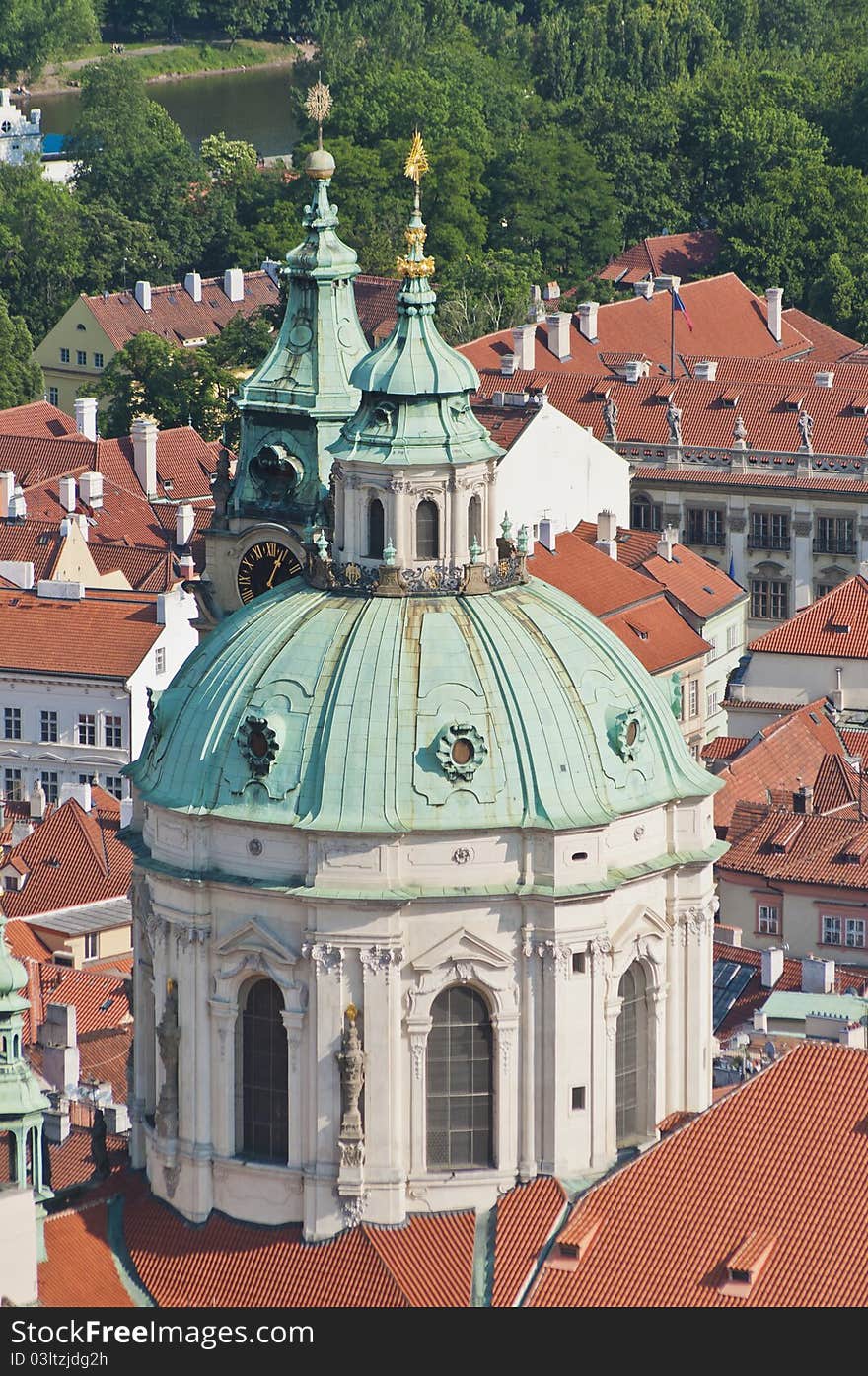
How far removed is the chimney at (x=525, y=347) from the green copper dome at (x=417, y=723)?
95972 millimetres

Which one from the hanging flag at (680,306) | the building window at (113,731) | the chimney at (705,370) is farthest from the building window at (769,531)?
the building window at (113,731)

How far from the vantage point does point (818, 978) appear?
114 metres

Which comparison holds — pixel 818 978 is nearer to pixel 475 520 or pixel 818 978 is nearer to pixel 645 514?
pixel 475 520

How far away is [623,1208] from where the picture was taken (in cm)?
8581

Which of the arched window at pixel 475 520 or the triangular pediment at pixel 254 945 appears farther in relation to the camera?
the arched window at pixel 475 520

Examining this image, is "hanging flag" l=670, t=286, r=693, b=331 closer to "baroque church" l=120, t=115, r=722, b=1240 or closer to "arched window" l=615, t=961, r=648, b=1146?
"baroque church" l=120, t=115, r=722, b=1240

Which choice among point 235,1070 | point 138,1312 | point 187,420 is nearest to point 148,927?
point 235,1070

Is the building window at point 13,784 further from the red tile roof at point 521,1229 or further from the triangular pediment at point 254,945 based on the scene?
the red tile roof at point 521,1229

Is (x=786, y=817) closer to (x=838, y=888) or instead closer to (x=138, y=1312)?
(x=838, y=888)

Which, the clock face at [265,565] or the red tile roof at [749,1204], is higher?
the clock face at [265,565]

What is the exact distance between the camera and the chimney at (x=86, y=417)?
18925 cm

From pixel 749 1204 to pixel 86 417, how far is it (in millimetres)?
106994

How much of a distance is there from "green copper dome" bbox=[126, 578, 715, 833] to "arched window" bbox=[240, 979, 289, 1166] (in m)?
3.22

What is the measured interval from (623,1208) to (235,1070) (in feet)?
22.9
